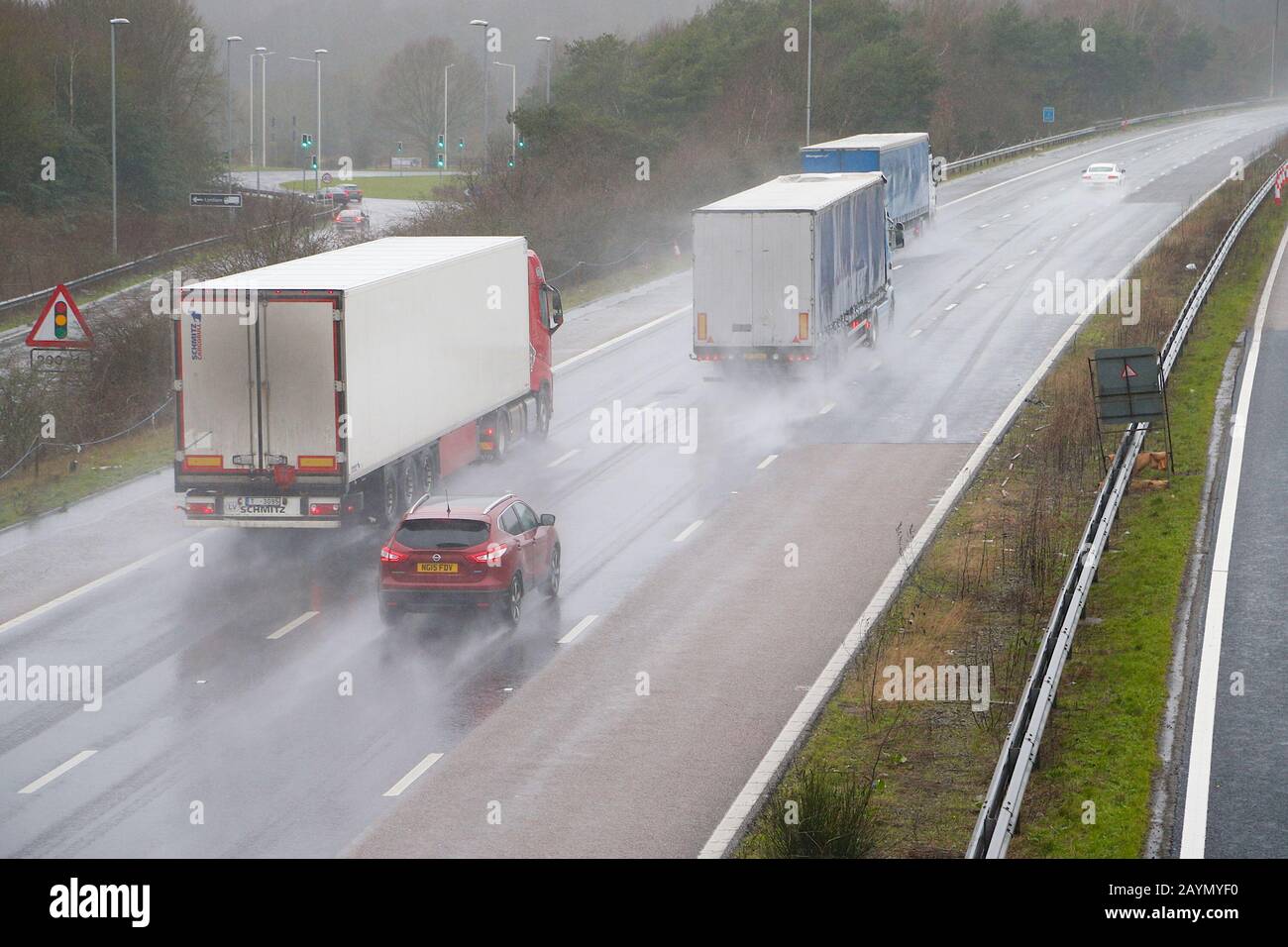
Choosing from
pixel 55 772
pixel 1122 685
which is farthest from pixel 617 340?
pixel 55 772

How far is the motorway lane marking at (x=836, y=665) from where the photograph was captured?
13461 millimetres

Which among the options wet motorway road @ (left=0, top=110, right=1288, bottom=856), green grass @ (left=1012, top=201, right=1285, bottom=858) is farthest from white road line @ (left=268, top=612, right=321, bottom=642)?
green grass @ (left=1012, top=201, right=1285, bottom=858)

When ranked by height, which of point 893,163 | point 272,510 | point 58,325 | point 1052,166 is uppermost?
point 1052,166

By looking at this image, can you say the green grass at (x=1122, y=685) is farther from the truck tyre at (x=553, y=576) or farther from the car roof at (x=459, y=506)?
the car roof at (x=459, y=506)

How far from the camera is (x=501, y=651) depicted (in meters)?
18.5

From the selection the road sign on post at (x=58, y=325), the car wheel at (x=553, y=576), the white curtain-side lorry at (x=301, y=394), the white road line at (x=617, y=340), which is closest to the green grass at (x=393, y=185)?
the white road line at (x=617, y=340)

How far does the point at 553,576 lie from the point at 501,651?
2.45 m

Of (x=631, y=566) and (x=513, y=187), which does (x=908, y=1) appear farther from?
(x=631, y=566)

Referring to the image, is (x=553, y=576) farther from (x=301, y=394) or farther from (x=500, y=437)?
(x=500, y=437)

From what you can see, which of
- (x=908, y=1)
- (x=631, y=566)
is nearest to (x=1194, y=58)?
(x=908, y=1)

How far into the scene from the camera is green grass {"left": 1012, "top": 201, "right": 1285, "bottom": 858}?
1252 centimetres

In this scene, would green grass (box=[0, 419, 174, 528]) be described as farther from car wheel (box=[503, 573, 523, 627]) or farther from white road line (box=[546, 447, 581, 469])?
car wheel (box=[503, 573, 523, 627])

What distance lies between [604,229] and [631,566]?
3356 centimetres
